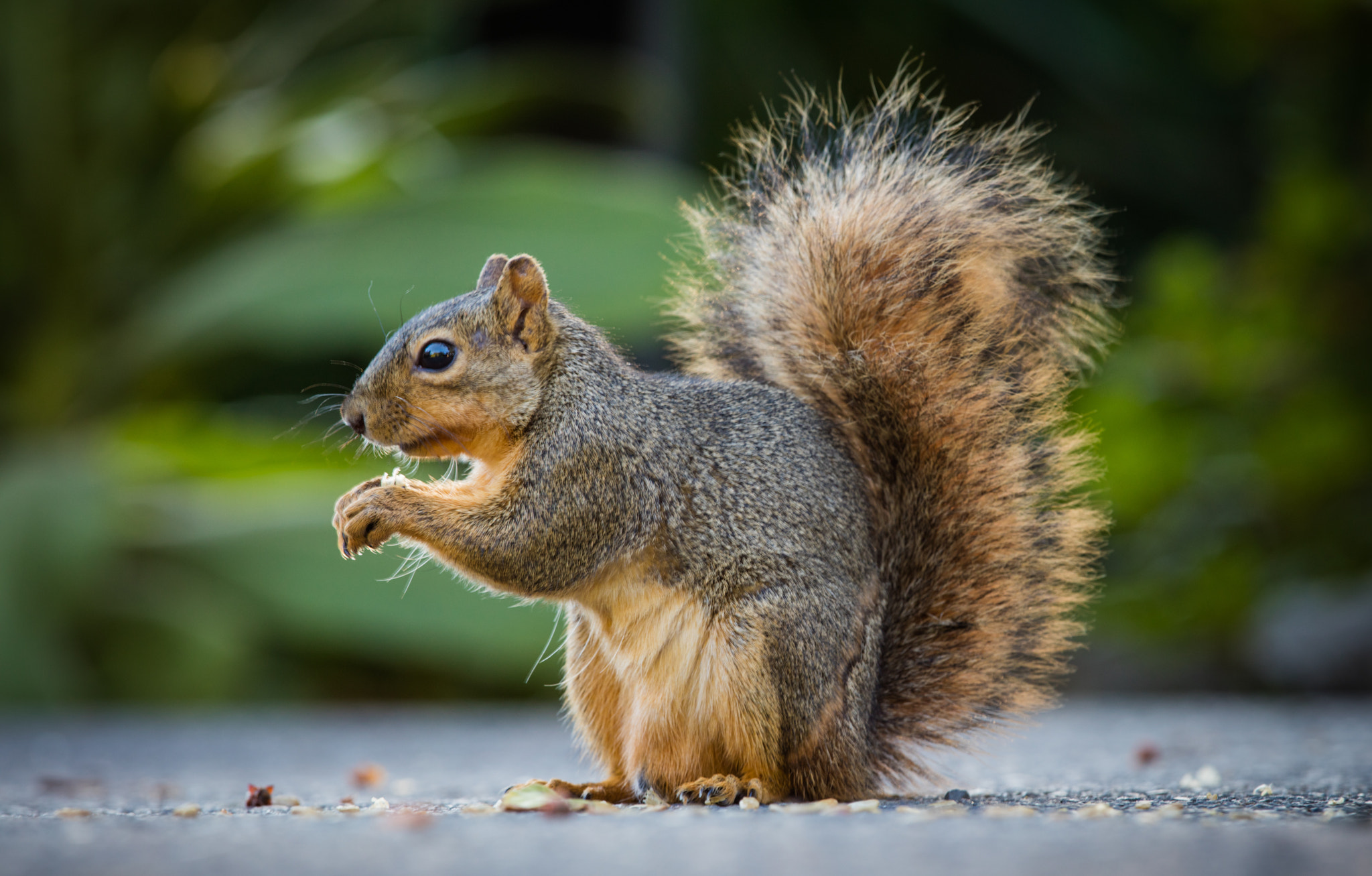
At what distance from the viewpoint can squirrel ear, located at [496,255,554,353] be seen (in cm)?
155

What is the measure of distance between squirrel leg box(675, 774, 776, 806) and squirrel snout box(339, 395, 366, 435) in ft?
1.78

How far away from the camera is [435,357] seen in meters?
1.52

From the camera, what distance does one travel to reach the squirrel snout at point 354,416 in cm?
151

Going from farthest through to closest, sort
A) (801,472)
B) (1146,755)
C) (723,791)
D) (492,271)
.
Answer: (1146,755) < (492,271) < (801,472) < (723,791)

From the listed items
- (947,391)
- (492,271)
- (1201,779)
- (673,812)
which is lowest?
(673,812)

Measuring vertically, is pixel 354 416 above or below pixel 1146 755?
above

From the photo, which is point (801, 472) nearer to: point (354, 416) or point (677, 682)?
point (677, 682)

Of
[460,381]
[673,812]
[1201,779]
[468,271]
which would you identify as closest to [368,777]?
[460,381]

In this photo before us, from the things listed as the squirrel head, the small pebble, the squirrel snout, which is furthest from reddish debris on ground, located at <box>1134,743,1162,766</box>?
the squirrel snout

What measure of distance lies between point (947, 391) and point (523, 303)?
0.50 m

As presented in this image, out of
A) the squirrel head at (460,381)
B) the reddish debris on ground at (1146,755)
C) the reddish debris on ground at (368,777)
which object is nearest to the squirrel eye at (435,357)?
the squirrel head at (460,381)

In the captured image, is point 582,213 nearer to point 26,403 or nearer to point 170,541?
point 170,541

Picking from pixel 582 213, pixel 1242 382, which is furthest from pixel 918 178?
pixel 582 213

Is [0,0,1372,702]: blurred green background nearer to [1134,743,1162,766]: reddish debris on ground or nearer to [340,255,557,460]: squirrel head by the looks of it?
[1134,743,1162,766]: reddish debris on ground
